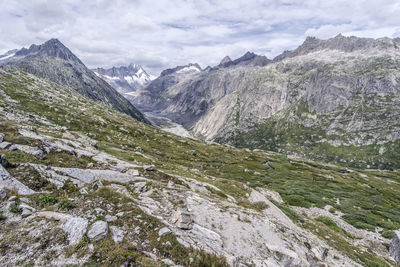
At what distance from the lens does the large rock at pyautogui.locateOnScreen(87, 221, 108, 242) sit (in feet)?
35.4

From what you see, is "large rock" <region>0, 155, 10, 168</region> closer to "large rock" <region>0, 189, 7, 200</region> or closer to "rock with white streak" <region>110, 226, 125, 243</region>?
"large rock" <region>0, 189, 7, 200</region>

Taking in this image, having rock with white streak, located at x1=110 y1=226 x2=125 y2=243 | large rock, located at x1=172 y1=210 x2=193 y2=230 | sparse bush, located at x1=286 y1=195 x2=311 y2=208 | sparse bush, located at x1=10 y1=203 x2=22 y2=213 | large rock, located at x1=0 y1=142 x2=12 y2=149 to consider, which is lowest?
sparse bush, located at x1=286 y1=195 x2=311 y2=208

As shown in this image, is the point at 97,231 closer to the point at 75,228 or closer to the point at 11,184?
the point at 75,228

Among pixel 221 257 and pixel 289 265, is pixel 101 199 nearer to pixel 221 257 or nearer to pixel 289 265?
pixel 221 257

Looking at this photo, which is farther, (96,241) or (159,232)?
(159,232)

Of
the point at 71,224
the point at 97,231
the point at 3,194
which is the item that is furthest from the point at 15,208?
the point at 97,231

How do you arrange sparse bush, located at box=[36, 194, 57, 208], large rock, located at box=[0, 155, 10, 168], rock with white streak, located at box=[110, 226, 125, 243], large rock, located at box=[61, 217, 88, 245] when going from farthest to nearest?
large rock, located at box=[0, 155, 10, 168] → sparse bush, located at box=[36, 194, 57, 208] → rock with white streak, located at box=[110, 226, 125, 243] → large rock, located at box=[61, 217, 88, 245]

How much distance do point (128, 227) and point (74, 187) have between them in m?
7.05

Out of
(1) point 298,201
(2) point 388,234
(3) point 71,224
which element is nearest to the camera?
(3) point 71,224

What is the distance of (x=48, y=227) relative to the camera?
10.9 metres

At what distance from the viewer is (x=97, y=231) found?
36.9ft

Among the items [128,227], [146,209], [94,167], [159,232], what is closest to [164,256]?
[159,232]

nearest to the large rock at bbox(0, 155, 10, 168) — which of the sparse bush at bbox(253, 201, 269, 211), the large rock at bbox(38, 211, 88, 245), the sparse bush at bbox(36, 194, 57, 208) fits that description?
the sparse bush at bbox(36, 194, 57, 208)

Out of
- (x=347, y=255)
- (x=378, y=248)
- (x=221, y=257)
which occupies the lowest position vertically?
(x=378, y=248)
